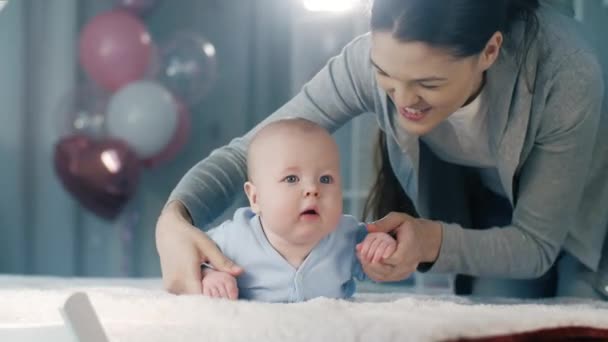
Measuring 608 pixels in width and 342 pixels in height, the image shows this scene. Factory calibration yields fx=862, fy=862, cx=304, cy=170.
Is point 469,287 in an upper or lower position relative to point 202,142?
lower

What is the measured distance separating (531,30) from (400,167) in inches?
9.7

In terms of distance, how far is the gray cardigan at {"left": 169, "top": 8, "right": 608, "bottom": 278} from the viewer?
108cm

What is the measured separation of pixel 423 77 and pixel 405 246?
0.20 m

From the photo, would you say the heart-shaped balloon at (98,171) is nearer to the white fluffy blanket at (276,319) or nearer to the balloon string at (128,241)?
the balloon string at (128,241)

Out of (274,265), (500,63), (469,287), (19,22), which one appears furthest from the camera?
(19,22)

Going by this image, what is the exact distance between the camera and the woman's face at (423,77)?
102 centimetres

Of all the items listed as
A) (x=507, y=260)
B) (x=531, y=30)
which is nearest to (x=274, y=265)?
(x=507, y=260)

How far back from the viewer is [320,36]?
1.17m

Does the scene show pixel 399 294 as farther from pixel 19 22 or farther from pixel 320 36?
pixel 19 22

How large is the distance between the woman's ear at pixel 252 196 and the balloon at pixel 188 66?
364 mm

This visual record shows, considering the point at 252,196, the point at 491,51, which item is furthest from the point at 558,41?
the point at 252,196

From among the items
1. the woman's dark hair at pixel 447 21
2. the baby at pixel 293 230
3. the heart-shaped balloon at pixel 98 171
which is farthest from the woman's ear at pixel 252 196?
the heart-shaped balloon at pixel 98 171

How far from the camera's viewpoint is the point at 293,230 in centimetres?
93

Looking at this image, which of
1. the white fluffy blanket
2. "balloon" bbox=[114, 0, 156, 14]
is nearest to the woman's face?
the white fluffy blanket
